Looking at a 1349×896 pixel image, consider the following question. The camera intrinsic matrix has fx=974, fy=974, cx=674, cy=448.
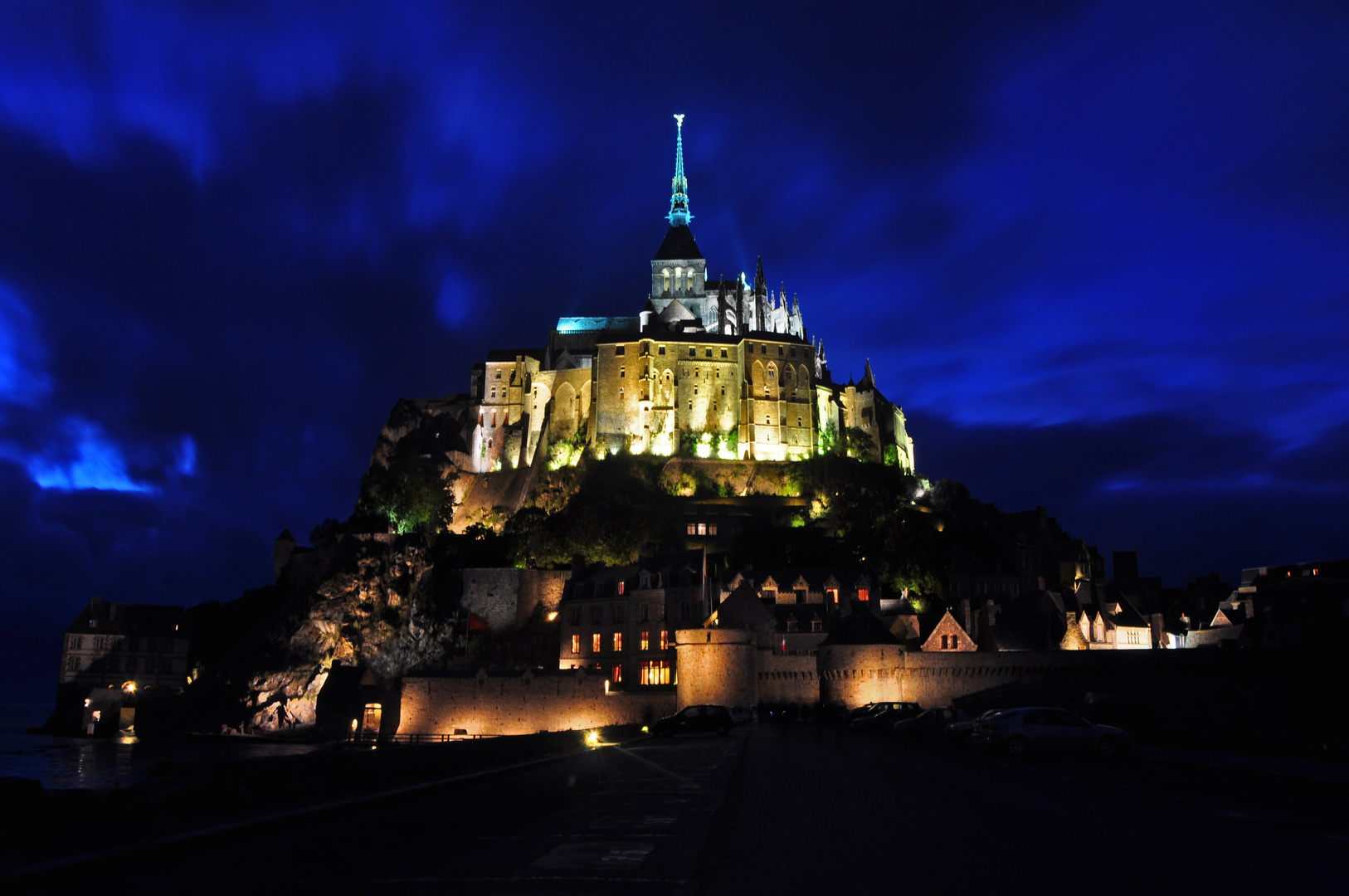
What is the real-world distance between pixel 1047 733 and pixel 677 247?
346ft

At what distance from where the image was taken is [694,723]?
33.8 m

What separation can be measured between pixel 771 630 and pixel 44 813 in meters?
42.9

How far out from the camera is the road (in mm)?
7340

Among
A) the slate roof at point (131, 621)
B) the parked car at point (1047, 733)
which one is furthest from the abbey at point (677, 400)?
the parked car at point (1047, 733)

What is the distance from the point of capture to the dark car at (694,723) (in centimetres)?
3372

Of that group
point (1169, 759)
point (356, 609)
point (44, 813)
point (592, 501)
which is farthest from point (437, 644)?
point (44, 813)

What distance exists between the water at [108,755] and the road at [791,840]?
97.5 ft

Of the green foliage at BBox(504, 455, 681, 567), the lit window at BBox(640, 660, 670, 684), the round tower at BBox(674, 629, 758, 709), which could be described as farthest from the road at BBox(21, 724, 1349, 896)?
the green foliage at BBox(504, 455, 681, 567)

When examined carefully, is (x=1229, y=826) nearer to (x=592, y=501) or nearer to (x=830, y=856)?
(x=830, y=856)

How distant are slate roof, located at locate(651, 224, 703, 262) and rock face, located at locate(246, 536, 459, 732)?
216 feet

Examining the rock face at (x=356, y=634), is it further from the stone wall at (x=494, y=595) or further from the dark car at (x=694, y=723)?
the dark car at (x=694, y=723)

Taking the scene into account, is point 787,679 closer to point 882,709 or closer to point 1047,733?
point 882,709

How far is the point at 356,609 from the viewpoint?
63.5 meters

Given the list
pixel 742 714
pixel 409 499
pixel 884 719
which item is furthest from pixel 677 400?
pixel 884 719
